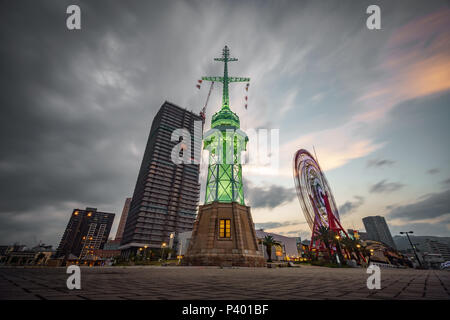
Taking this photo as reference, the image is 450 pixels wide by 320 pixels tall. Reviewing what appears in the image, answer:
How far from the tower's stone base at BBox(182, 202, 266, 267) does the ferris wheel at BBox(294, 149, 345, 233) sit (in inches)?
570

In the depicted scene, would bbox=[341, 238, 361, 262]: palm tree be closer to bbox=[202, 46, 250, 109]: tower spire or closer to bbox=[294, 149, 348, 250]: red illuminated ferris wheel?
bbox=[294, 149, 348, 250]: red illuminated ferris wheel

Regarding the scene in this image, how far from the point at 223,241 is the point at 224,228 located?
1.57 m

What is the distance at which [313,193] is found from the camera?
40000 millimetres

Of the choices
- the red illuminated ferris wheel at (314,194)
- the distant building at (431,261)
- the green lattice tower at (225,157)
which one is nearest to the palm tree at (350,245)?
the red illuminated ferris wheel at (314,194)

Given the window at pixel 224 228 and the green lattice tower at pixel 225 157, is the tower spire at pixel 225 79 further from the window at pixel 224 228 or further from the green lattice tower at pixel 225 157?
the window at pixel 224 228

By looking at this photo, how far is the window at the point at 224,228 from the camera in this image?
23920 millimetres

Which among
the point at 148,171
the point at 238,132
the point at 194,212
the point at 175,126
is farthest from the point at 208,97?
the point at 238,132

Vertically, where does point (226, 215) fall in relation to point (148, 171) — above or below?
below

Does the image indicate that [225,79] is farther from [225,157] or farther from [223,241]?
[223,241]

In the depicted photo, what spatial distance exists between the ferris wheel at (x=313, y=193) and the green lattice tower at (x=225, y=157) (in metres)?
13.0
